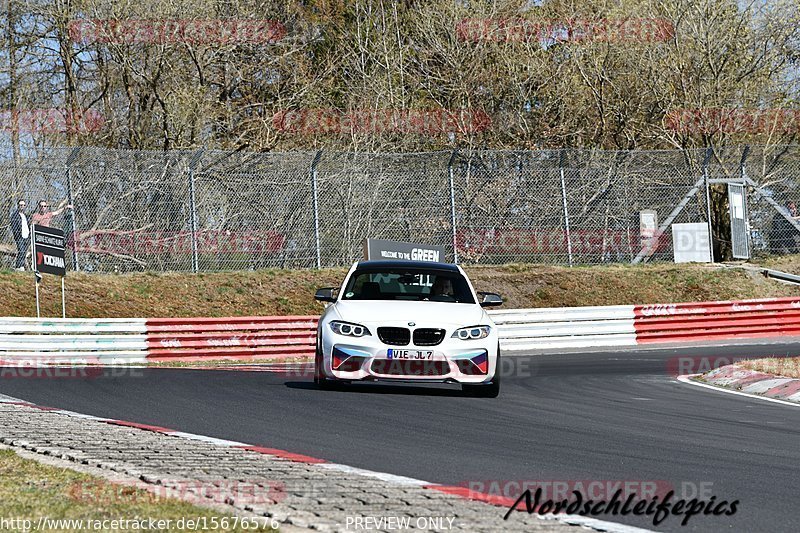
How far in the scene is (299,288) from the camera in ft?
86.0

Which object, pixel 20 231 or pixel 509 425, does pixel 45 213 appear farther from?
pixel 509 425

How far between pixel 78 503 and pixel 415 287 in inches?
306

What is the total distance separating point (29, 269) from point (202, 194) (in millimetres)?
3767

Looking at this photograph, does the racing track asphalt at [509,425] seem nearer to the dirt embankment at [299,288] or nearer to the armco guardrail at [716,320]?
the armco guardrail at [716,320]

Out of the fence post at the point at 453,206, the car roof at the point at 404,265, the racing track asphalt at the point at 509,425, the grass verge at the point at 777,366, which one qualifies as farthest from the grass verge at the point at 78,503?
the fence post at the point at 453,206

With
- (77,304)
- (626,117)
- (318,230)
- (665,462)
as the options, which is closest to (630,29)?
(626,117)

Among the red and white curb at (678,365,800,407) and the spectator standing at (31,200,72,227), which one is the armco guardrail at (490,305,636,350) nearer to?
the red and white curb at (678,365,800,407)

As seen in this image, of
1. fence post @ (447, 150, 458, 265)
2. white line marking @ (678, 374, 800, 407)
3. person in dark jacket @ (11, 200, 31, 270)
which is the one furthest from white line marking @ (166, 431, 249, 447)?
fence post @ (447, 150, 458, 265)

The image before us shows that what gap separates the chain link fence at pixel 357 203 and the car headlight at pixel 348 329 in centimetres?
1301

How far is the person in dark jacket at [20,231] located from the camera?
23.5 m

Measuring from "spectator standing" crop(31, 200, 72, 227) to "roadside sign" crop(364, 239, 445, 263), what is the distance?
22.1 feet

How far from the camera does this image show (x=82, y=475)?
688 centimetres

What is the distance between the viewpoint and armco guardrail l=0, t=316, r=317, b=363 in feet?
61.4

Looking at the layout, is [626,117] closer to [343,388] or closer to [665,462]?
[343,388]
